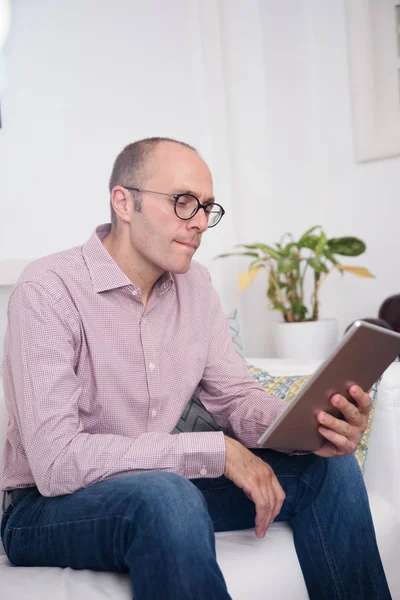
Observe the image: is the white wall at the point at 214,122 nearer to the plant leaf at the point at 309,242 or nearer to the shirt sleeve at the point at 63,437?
the plant leaf at the point at 309,242

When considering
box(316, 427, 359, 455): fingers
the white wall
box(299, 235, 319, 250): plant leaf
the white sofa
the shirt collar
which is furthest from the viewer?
box(299, 235, 319, 250): plant leaf

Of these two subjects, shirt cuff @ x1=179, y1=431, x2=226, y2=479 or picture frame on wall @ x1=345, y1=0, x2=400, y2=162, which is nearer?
shirt cuff @ x1=179, y1=431, x2=226, y2=479

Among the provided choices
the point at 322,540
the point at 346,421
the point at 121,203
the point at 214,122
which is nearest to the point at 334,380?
the point at 346,421

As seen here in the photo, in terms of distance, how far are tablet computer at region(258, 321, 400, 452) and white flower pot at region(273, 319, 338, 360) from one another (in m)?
1.60

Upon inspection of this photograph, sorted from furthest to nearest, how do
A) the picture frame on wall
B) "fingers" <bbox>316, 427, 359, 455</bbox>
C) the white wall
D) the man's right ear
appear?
the picture frame on wall < the white wall < the man's right ear < "fingers" <bbox>316, 427, 359, 455</bbox>

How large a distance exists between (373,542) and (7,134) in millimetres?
1656

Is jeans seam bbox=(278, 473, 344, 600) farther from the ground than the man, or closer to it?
closer to it

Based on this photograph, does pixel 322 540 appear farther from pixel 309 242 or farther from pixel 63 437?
pixel 309 242

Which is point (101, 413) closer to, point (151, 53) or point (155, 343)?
point (155, 343)

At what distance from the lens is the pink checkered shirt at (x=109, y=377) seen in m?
1.17

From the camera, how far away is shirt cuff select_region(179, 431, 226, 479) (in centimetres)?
120

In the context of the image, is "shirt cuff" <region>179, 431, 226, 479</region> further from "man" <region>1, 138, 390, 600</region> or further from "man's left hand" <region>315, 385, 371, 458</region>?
"man's left hand" <region>315, 385, 371, 458</region>

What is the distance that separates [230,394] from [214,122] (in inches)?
72.0

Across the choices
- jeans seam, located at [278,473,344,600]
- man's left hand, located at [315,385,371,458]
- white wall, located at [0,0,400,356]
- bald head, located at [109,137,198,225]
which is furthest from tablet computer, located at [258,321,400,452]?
white wall, located at [0,0,400,356]
